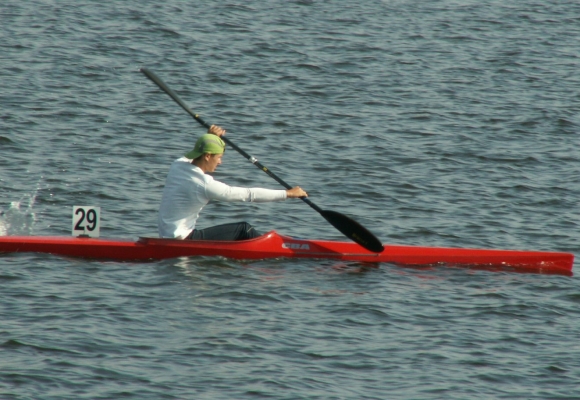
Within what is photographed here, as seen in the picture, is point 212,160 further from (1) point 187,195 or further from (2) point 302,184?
(2) point 302,184

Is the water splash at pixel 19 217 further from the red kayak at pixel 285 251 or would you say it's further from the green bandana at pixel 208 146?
the green bandana at pixel 208 146

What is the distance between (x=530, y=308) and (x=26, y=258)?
450 cm

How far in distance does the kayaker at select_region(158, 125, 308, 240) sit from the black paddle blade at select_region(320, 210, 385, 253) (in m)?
0.64

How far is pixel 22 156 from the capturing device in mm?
12781

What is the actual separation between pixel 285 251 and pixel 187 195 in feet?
3.70

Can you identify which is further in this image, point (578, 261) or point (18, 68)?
point (18, 68)

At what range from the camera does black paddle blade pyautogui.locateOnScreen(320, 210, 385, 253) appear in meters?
9.48

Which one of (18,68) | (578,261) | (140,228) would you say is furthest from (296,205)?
(18,68)

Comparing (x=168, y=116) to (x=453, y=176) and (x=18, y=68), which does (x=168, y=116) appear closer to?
(x=18, y=68)

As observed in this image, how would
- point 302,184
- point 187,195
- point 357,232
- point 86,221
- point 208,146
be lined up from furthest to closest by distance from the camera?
point 302,184 → point 357,232 → point 86,221 → point 187,195 → point 208,146

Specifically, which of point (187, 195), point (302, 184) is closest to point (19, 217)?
point (187, 195)

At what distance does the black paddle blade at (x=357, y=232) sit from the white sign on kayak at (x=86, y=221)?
2.22 m

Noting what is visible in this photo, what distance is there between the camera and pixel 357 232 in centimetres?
958

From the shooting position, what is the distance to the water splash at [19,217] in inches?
391
